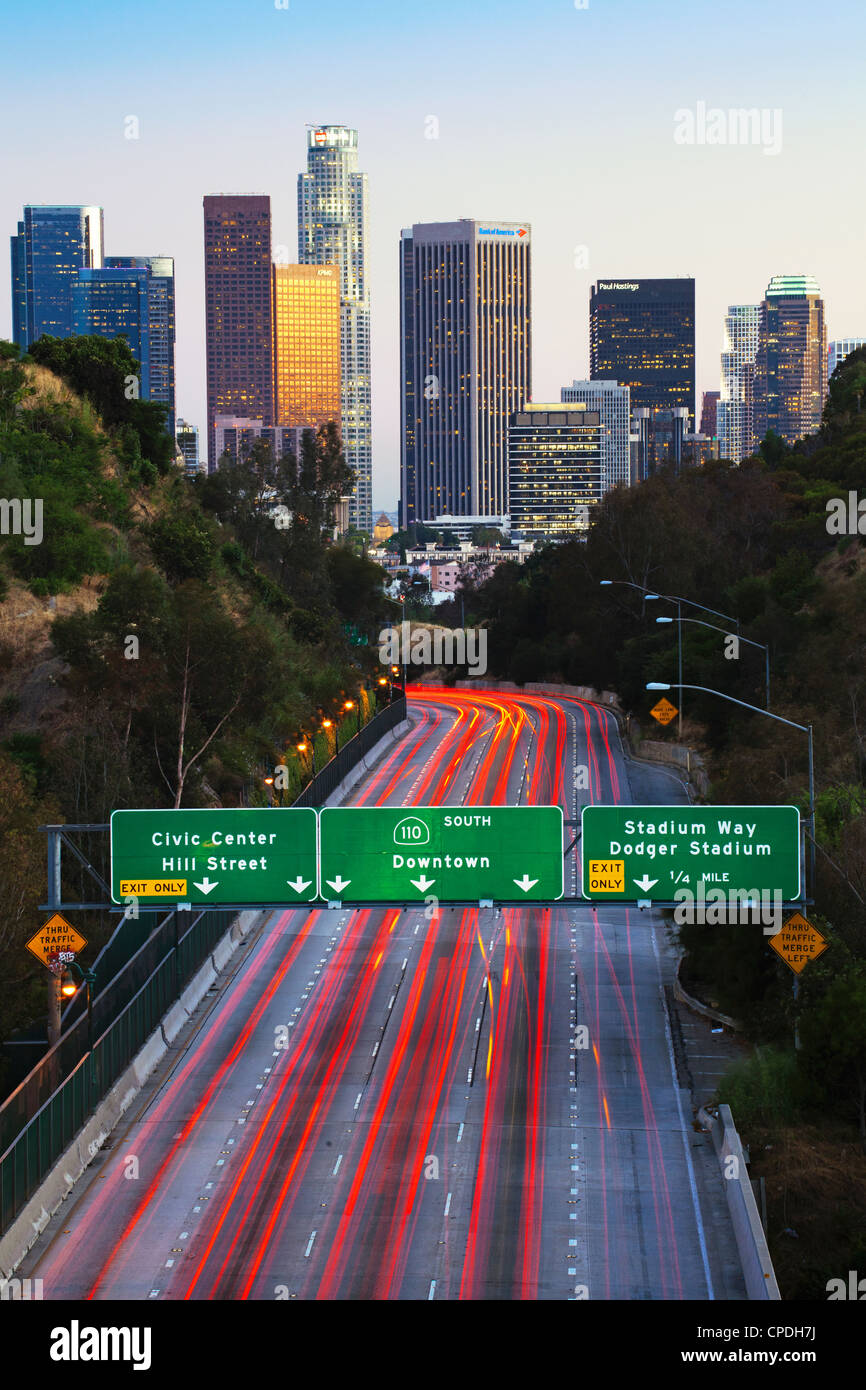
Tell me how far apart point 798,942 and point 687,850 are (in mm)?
3036

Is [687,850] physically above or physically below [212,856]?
above

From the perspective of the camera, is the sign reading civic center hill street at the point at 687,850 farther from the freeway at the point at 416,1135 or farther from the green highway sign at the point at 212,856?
the green highway sign at the point at 212,856

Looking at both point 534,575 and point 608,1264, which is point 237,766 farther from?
point 534,575

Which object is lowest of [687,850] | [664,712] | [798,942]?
[664,712]

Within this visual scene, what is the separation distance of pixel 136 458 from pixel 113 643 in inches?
1290

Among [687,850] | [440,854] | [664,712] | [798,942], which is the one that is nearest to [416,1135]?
[440,854]

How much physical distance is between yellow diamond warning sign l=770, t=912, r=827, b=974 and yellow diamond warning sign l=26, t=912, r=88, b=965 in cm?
1416

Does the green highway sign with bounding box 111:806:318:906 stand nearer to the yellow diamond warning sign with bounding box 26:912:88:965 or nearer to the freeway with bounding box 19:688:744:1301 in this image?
the yellow diamond warning sign with bounding box 26:912:88:965

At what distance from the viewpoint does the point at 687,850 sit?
3241 centimetres

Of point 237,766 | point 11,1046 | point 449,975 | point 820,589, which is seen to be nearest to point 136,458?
point 237,766

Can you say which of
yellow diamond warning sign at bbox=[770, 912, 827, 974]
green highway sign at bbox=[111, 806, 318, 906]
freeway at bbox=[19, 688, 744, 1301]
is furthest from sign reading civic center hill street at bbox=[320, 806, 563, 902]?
freeway at bbox=[19, 688, 744, 1301]

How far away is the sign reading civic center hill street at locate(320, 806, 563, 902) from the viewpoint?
32844mm

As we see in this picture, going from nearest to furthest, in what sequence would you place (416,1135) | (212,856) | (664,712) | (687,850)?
(687,850), (212,856), (416,1135), (664,712)

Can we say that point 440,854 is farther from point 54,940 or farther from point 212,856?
point 54,940
